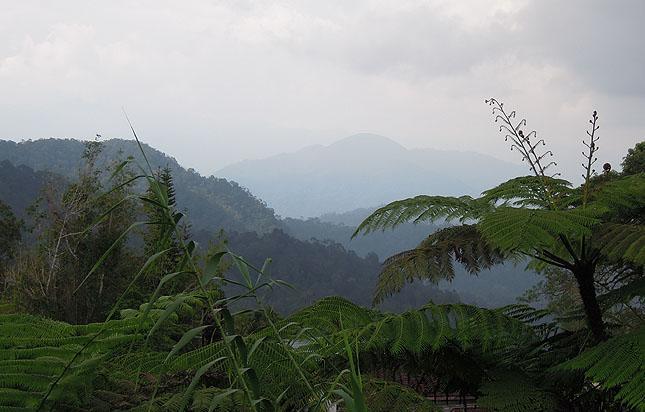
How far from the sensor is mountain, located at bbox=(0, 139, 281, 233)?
7550 centimetres

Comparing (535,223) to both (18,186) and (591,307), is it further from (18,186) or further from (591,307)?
(18,186)

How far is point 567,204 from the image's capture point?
3.27 metres

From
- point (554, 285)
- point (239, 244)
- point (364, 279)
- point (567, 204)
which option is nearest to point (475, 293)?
point (364, 279)

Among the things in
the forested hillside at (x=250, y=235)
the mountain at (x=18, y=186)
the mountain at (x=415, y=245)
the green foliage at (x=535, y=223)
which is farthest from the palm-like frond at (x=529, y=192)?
the mountain at (x=415, y=245)

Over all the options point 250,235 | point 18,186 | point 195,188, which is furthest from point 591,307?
point 195,188

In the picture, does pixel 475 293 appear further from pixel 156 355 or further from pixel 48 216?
pixel 156 355

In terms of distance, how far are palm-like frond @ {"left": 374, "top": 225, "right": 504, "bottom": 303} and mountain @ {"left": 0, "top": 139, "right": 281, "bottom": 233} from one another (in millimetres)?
69525

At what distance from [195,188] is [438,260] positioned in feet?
264

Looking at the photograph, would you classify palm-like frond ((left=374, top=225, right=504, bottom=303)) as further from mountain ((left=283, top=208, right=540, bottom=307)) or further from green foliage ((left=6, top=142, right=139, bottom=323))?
mountain ((left=283, top=208, right=540, bottom=307))

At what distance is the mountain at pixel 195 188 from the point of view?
7550cm

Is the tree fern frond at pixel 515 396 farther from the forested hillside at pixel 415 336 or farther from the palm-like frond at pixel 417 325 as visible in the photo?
the palm-like frond at pixel 417 325

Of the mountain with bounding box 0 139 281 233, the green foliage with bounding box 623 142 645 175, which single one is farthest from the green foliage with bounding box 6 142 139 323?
the mountain with bounding box 0 139 281 233

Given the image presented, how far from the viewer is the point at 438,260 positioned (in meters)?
3.10

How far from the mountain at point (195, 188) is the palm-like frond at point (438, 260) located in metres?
69.5
